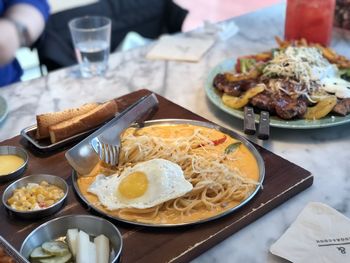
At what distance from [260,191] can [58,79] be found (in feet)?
3.35

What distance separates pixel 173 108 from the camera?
1521 millimetres

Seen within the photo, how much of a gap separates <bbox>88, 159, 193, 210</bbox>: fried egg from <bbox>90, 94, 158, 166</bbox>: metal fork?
110 millimetres

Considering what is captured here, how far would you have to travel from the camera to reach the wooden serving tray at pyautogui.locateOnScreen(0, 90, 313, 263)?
3.19 ft

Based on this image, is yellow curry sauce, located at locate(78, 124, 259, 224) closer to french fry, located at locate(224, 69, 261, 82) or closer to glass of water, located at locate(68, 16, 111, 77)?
french fry, located at locate(224, 69, 261, 82)

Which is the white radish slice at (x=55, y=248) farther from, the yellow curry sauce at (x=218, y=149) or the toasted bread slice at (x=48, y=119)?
the toasted bread slice at (x=48, y=119)

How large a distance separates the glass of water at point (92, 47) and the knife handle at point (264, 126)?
0.73 metres

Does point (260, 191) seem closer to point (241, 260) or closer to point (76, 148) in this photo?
point (241, 260)

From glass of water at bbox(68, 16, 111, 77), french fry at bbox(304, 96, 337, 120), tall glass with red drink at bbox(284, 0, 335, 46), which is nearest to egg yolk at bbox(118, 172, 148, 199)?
french fry at bbox(304, 96, 337, 120)

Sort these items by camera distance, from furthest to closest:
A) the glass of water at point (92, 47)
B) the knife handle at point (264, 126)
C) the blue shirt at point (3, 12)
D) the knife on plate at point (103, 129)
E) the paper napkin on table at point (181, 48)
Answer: the blue shirt at point (3, 12) → the paper napkin on table at point (181, 48) → the glass of water at point (92, 47) → the knife handle at point (264, 126) → the knife on plate at point (103, 129)

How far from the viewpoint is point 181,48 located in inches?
80.4

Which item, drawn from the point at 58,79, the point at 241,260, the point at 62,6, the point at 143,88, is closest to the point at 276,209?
the point at 241,260

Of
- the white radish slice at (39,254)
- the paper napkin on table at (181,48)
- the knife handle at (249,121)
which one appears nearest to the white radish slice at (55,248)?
the white radish slice at (39,254)

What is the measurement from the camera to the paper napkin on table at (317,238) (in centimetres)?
96

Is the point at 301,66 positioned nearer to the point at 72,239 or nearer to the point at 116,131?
the point at 116,131
